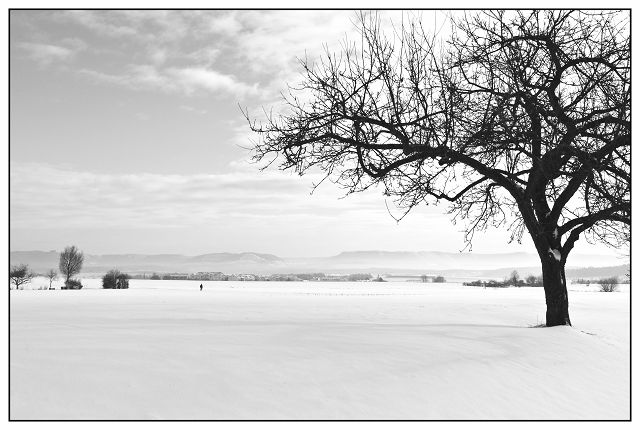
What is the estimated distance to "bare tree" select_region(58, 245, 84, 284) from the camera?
3770 inches

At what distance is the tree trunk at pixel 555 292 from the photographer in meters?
14.0

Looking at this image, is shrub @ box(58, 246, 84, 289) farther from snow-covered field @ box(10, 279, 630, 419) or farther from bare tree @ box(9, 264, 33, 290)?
snow-covered field @ box(10, 279, 630, 419)

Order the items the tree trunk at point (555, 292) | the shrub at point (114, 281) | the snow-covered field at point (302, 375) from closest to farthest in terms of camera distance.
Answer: the snow-covered field at point (302, 375)
the tree trunk at point (555, 292)
the shrub at point (114, 281)

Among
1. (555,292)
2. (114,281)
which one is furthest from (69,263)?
(555,292)

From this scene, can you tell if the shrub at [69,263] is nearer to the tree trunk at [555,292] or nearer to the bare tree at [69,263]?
the bare tree at [69,263]

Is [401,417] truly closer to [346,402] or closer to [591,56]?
[346,402]

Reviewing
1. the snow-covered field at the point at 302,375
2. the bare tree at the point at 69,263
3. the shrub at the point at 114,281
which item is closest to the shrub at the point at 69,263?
the bare tree at the point at 69,263

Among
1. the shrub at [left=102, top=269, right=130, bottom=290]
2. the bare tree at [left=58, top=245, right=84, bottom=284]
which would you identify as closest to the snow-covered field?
the shrub at [left=102, top=269, right=130, bottom=290]

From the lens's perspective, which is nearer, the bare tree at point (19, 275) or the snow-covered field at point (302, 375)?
the snow-covered field at point (302, 375)

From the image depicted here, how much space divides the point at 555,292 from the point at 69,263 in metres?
96.8

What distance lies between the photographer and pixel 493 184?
52.9 ft

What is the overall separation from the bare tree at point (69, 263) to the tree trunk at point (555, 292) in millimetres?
95853

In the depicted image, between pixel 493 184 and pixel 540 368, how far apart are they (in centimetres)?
809
